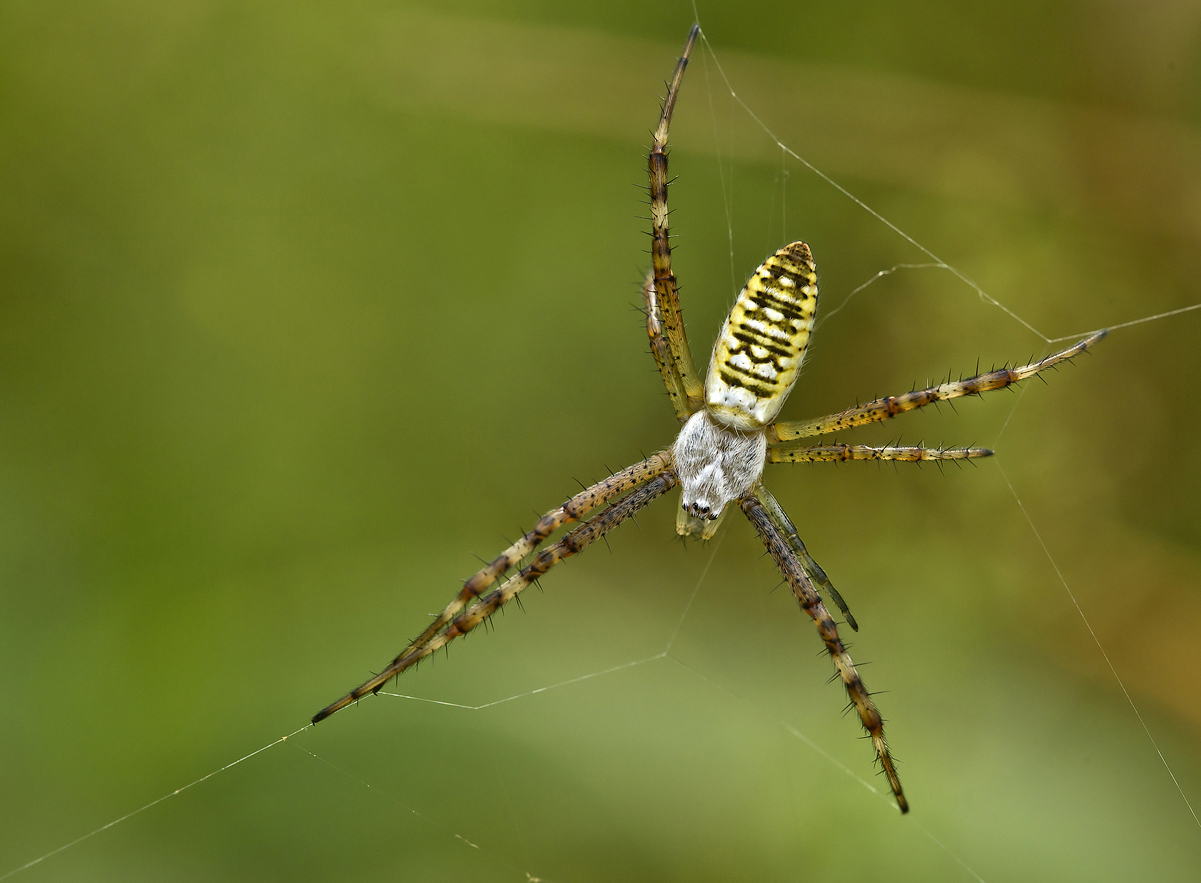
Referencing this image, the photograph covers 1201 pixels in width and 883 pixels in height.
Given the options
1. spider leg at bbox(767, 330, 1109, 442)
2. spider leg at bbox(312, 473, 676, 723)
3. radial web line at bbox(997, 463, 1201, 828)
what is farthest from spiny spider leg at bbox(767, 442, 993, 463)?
radial web line at bbox(997, 463, 1201, 828)

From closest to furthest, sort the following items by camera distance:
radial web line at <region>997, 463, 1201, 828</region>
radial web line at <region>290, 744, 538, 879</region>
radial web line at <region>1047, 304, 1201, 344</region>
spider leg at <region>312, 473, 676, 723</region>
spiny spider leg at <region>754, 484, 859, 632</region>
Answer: spider leg at <region>312, 473, 676, 723</region> < radial web line at <region>290, 744, 538, 879</region> < spiny spider leg at <region>754, 484, 859, 632</region> < radial web line at <region>997, 463, 1201, 828</region> < radial web line at <region>1047, 304, 1201, 344</region>

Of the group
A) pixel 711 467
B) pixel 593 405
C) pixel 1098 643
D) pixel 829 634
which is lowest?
pixel 1098 643

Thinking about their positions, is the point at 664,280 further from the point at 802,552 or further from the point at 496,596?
the point at 496,596

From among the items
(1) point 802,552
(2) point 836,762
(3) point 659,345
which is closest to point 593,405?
(3) point 659,345

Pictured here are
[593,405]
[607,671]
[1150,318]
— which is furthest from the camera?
[593,405]

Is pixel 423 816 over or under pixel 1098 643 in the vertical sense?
over

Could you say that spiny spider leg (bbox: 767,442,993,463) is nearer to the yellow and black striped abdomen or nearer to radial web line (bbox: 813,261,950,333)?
the yellow and black striped abdomen

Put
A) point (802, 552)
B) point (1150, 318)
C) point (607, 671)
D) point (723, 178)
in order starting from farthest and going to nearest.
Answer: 1. point (723, 178)
2. point (1150, 318)
3. point (607, 671)
4. point (802, 552)

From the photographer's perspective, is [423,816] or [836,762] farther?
[836,762]
